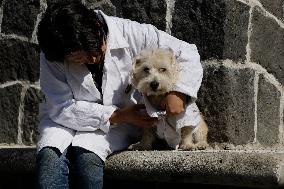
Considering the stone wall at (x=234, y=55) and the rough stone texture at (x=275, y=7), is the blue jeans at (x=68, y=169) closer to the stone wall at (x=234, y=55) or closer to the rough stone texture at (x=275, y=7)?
the stone wall at (x=234, y=55)

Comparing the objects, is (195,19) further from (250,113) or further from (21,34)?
(21,34)

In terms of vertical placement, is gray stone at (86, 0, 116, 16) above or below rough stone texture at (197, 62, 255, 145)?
above

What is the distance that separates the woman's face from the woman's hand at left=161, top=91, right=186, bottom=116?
381 millimetres

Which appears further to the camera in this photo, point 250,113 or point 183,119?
point 250,113

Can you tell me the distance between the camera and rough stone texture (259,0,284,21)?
371cm

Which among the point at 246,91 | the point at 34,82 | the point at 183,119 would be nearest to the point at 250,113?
the point at 246,91

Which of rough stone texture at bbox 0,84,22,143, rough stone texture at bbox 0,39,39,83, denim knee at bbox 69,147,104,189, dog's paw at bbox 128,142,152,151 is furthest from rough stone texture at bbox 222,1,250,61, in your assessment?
rough stone texture at bbox 0,84,22,143

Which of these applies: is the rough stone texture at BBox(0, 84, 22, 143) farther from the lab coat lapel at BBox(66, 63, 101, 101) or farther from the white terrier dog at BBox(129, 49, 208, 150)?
the white terrier dog at BBox(129, 49, 208, 150)

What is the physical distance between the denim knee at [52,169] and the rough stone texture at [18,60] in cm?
136

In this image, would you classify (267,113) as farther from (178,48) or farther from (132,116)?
(132,116)

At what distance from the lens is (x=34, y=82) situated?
4.32 meters

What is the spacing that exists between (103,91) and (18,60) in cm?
136

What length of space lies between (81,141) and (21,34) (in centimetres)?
155

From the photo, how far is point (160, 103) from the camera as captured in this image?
3.14m
